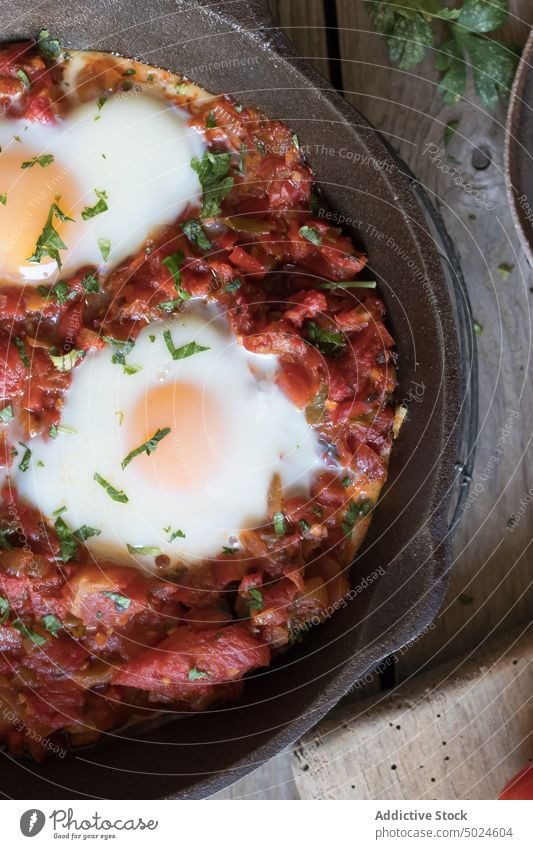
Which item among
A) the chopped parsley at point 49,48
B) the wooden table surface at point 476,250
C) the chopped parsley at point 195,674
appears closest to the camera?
the chopped parsley at point 195,674

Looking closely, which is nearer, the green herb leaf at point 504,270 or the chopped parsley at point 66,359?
the chopped parsley at point 66,359

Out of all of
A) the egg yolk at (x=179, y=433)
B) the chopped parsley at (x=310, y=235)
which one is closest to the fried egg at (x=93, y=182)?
the chopped parsley at (x=310, y=235)

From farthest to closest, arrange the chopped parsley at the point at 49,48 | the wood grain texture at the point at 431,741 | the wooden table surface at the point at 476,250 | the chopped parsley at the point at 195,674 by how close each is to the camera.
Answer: the wooden table surface at the point at 476,250, the wood grain texture at the point at 431,741, the chopped parsley at the point at 49,48, the chopped parsley at the point at 195,674

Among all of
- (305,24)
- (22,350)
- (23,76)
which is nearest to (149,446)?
(22,350)

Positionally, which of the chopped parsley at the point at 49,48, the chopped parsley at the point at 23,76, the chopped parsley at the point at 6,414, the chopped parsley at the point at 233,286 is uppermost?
the chopped parsley at the point at 49,48

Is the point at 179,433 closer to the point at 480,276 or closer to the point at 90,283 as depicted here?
the point at 90,283

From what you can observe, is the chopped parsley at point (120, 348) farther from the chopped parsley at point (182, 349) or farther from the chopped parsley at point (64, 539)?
the chopped parsley at point (64, 539)
